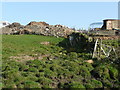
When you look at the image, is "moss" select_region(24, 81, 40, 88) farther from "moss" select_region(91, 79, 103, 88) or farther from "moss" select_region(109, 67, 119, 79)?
"moss" select_region(109, 67, 119, 79)

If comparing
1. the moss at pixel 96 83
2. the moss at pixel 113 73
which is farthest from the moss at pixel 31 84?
the moss at pixel 113 73

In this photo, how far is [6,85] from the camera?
1160 centimetres

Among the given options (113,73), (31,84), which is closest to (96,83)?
(113,73)

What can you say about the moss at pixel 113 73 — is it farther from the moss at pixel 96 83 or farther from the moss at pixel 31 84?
the moss at pixel 31 84

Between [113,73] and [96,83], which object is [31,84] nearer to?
[96,83]

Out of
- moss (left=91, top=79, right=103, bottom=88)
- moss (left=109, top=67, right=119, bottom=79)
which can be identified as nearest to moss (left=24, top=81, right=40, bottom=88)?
moss (left=91, top=79, right=103, bottom=88)

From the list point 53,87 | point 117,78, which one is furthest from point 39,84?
point 117,78

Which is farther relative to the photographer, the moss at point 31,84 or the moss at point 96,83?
the moss at point 96,83

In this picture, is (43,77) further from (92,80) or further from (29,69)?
(92,80)

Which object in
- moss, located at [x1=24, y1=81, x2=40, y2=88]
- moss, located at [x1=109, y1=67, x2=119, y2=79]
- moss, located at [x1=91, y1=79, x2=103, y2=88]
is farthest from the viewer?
moss, located at [x1=109, y1=67, x2=119, y2=79]

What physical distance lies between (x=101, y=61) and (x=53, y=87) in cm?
653

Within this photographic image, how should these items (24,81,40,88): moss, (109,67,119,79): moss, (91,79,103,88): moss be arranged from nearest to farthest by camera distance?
(24,81,40,88): moss
(91,79,103,88): moss
(109,67,119,79): moss

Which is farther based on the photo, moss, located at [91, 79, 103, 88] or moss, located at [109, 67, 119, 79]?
moss, located at [109, 67, 119, 79]

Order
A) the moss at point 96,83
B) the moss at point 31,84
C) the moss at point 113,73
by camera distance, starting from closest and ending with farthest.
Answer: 1. the moss at point 31,84
2. the moss at point 96,83
3. the moss at point 113,73
